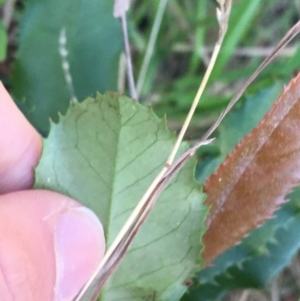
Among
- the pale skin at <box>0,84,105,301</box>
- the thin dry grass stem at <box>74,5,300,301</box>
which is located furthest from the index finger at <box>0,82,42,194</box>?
the thin dry grass stem at <box>74,5,300,301</box>

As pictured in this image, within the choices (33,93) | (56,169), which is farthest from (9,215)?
(33,93)

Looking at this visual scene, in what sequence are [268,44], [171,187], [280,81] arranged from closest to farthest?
[171,187] → [280,81] → [268,44]

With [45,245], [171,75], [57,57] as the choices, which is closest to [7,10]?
[57,57]

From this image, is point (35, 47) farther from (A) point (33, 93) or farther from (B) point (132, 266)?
(B) point (132, 266)

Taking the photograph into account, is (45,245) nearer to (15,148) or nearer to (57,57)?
(15,148)

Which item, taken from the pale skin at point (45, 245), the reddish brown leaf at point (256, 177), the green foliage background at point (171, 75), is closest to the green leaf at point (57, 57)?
the green foliage background at point (171, 75)
